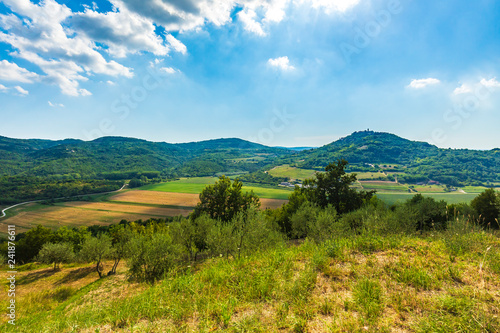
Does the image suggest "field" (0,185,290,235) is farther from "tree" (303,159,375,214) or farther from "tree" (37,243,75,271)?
"tree" (303,159,375,214)

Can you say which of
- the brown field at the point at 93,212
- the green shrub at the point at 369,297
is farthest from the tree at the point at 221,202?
the brown field at the point at 93,212

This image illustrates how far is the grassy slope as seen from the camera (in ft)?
15.3

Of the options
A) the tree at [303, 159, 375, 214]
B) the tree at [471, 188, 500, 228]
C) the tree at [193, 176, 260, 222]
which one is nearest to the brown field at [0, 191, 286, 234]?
the tree at [193, 176, 260, 222]

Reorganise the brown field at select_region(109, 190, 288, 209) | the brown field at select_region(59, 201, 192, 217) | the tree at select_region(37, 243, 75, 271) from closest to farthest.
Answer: the tree at select_region(37, 243, 75, 271)
the brown field at select_region(59, 201, 192, 217)
the brown field at select_region(109, 190, 288, 209)

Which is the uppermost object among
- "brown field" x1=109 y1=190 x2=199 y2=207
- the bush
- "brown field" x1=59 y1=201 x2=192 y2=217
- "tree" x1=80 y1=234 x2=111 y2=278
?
the bush

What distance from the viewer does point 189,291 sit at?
273 inches

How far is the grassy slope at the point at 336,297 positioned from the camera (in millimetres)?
4652

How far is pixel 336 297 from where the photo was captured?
5.76m

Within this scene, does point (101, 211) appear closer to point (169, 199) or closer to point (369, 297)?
point (169, 199)

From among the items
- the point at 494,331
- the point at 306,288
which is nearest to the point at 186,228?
the point at 306,288

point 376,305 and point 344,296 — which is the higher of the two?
point 376,305

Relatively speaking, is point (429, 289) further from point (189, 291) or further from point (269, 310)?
point (189, 291)

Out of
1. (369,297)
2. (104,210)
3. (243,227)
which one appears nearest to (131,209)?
(104,210)

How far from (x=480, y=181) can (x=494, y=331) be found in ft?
961
